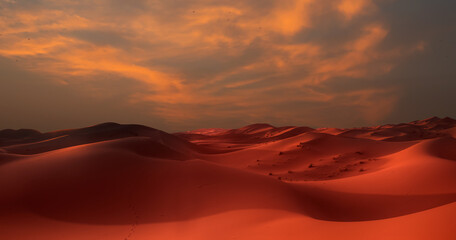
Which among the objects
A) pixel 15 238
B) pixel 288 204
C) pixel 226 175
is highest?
pixel 226 175

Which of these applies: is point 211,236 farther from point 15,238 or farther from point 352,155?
point 352,155

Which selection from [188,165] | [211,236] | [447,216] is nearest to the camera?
[447,216]

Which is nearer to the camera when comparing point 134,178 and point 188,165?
point 134,178

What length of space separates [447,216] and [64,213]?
6.93 metres

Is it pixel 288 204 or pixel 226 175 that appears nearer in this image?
pixel 288 204

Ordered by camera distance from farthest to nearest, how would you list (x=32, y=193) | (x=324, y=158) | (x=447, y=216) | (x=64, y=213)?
(x=324, y=158) < (x=32, y=193) < (x=64, y=213) < (x=447, y=216)

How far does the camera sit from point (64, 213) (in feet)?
20.3

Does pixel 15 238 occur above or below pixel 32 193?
below

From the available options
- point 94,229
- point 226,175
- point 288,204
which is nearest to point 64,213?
point 94,229

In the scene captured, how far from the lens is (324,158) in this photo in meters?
16.8

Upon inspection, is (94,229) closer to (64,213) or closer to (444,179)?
(64,213)

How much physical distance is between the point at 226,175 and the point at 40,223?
4.35 metres

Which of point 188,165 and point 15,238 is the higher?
point 188,165

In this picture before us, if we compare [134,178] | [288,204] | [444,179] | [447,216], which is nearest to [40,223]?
[134,178]
